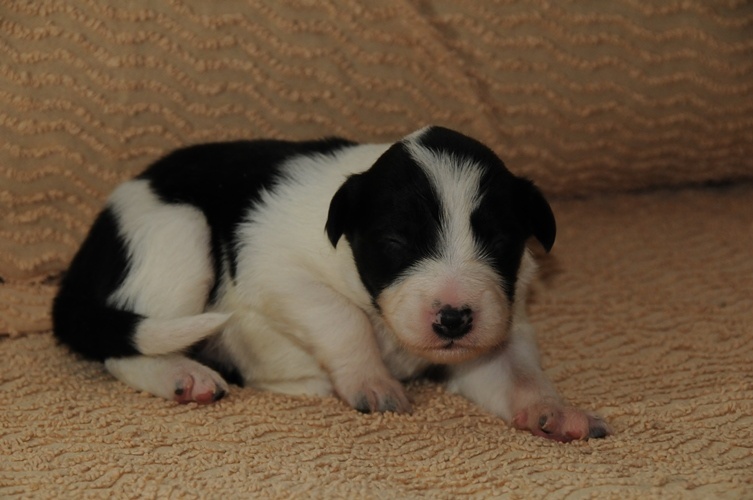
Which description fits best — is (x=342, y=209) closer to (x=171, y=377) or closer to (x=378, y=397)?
(x=378, y=397)

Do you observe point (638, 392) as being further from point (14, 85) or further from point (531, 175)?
point (14, 85)

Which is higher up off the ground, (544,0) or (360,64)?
(544,0)

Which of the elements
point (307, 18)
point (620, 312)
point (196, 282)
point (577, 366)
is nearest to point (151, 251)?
point (196, 282)

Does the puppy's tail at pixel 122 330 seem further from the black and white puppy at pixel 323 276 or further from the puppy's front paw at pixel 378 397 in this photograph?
the puppy's front paw at pixel 378 397

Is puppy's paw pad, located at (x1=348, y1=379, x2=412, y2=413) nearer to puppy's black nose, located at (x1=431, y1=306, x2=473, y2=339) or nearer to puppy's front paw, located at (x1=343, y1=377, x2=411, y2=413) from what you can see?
puppy's front paw, located at (x1=343, y1=377, x2=411, y2=413)

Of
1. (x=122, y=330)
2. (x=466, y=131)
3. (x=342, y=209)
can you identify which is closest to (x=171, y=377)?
(x=122, y=330)

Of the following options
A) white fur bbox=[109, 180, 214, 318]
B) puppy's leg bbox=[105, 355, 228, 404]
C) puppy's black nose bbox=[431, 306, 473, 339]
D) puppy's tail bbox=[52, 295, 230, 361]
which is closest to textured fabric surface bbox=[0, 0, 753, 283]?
white fur bbox=[109, 180, 214, 318]
